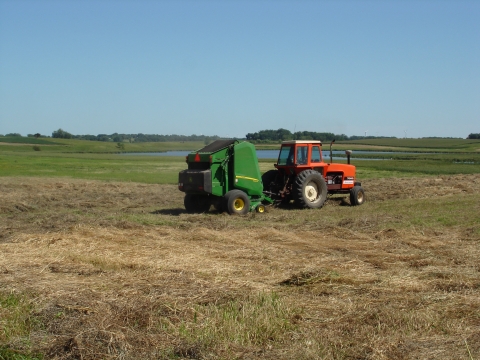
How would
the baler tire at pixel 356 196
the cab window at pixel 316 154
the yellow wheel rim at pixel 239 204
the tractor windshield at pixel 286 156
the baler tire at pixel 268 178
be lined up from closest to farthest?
the yellow wheel rim at pixel 239 204, the tractor windshield at pixel 286 156, the baler tire at pixel 268 178, the cab window at pixel 316 154, the baler tire at pixel 356 196

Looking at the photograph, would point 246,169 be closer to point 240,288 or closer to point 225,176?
point 225,176

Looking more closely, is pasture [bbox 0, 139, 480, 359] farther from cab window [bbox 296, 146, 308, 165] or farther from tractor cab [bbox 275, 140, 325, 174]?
cab window [bbox 296, 146, 308, 165]

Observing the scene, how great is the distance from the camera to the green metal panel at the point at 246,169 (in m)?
16.4

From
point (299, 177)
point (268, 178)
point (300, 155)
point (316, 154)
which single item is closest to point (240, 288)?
point (299, 177)

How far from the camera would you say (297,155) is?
18.0 meters

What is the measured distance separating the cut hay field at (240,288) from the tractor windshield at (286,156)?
11.3 feet

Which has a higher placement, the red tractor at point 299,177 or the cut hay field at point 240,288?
the red tractor at point 299,177

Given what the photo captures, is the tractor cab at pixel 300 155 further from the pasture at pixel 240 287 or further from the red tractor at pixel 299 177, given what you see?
the pasture at pixel 240 287

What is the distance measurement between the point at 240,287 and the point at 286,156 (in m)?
11.0

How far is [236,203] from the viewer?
648 inches

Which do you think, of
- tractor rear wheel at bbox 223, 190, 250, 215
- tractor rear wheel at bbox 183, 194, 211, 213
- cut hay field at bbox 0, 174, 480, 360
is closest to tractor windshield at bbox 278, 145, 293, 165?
tractor rear wheel at bbox 223, 190, 250, 215

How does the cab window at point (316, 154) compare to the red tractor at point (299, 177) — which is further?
the cab window at point (316, 154)

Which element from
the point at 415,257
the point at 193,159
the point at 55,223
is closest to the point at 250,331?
the point at 415,257

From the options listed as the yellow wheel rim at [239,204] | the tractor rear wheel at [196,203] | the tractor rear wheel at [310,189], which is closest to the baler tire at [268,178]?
the tractor rear wheel at [310,189]
